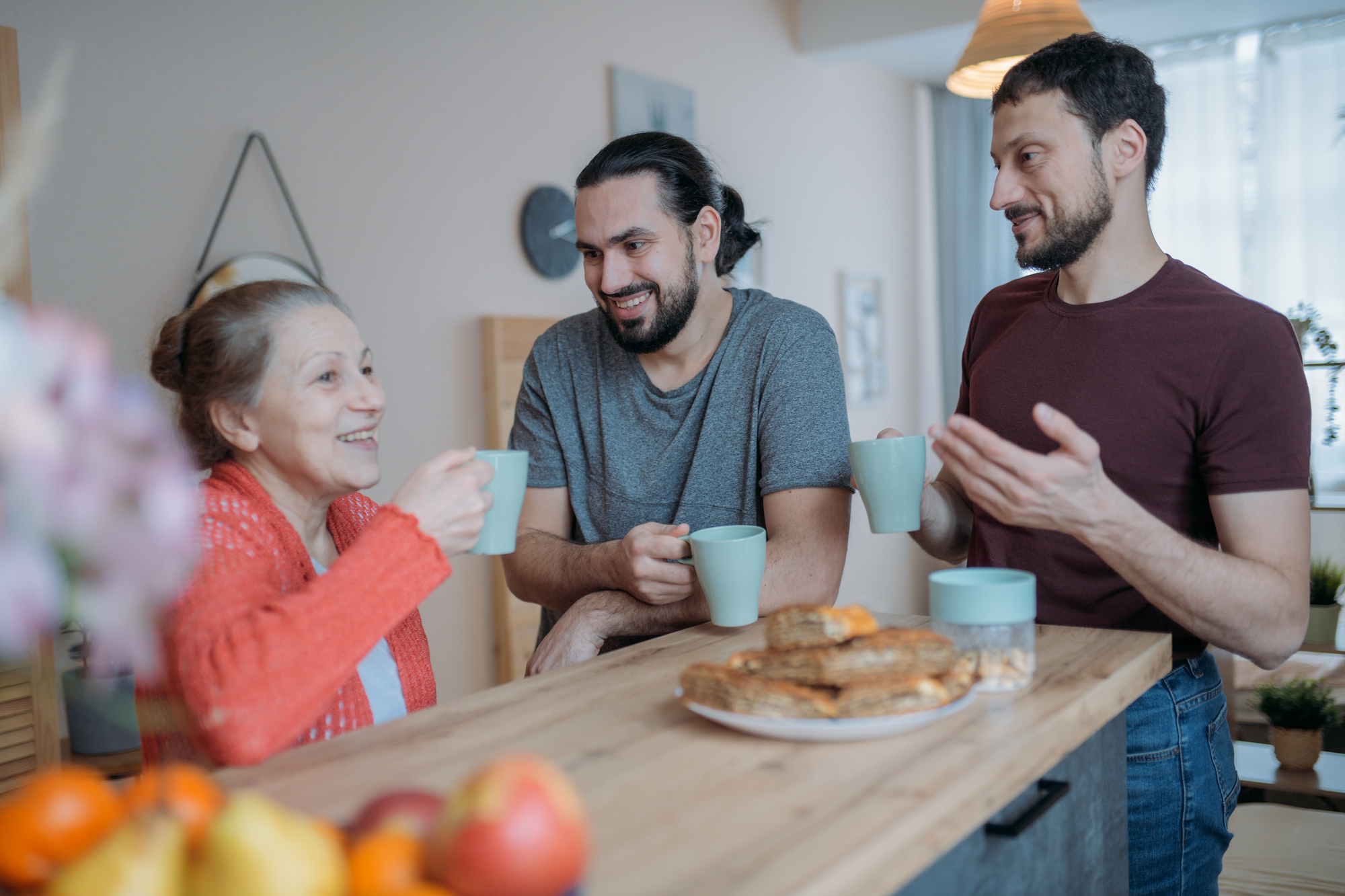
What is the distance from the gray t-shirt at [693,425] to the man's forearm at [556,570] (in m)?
0.08

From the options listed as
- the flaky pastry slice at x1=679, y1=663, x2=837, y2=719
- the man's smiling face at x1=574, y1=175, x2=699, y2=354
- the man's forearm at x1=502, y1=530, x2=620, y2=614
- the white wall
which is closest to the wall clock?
the white wall

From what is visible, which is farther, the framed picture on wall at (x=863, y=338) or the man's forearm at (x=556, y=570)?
the framed picture on wall at (x=863, y=338)

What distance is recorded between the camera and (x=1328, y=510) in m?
2.96

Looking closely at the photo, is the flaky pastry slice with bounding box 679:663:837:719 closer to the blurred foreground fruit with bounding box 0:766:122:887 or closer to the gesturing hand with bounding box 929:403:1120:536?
the gesturing hand with bounding box 929:403:1120:536

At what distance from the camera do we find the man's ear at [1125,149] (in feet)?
4.91

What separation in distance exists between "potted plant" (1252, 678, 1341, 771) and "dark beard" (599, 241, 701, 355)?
7.46 ft

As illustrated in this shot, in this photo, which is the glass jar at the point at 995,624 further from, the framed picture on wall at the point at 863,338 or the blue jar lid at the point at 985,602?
the framed picture on wall at the point at 863,338

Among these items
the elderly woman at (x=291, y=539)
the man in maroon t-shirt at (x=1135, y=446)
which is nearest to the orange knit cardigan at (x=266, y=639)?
the elderly woman at (x=291, y=539)

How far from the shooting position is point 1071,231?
1.48 meters

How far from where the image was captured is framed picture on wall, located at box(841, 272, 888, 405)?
5215 millimetres

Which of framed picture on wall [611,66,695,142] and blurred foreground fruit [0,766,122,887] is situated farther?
framed picture on wall [611,66,695,142]

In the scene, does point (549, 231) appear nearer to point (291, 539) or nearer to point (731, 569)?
point (291, 539)

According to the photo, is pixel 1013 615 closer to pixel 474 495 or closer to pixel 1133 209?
pixel 474 495

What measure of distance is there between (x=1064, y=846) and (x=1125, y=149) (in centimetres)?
98
